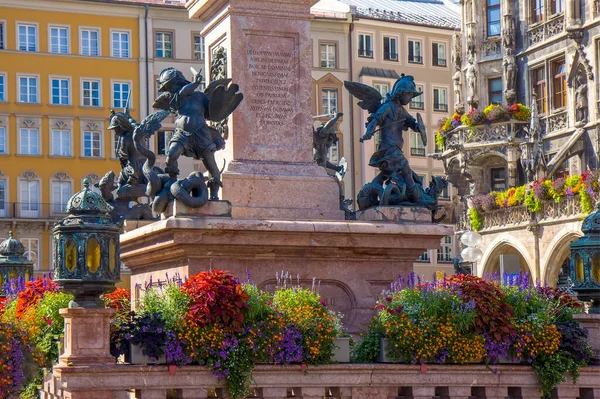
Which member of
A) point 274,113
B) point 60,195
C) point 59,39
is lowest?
point 274,113

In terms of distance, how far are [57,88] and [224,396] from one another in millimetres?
58477

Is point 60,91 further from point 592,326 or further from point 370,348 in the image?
point 370,348

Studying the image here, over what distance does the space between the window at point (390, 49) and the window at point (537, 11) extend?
2188cm

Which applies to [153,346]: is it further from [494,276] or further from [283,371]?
[494,276]

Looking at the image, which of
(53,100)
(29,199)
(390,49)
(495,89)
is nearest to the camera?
(495,89)

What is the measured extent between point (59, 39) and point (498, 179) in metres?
24.5

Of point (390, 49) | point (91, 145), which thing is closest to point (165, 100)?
point (91, 145)

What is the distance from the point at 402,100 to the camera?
1839 cm

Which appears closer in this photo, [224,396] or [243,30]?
[224,396]

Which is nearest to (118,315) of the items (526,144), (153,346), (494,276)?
(153,346)

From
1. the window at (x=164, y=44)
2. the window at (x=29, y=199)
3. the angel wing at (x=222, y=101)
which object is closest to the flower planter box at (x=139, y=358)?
the angel wing at (x=222, y=101)

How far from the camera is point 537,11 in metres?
56.8

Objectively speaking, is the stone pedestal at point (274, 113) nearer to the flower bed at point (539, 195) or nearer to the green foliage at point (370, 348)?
the green foliage at point (370, 348)

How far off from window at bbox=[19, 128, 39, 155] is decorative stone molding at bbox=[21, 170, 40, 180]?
952mm
